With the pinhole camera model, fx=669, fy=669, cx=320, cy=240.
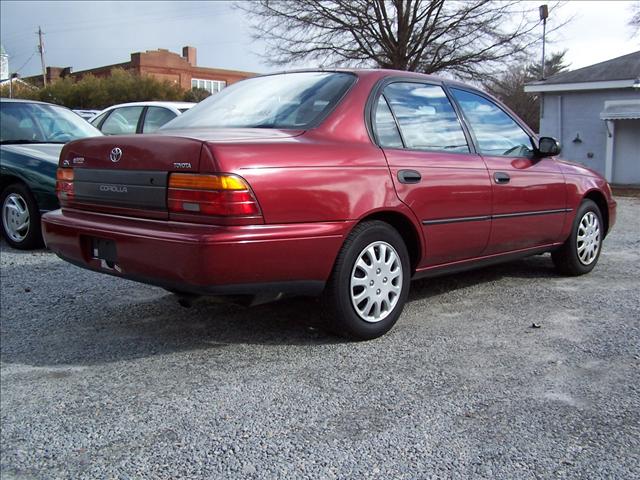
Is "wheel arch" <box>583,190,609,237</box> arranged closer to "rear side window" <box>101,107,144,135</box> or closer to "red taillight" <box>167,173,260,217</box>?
"red taillight" <box>167,173,260,217</box>

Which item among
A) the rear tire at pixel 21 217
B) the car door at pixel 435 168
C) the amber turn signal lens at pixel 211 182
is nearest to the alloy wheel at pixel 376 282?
the car door at pixel 435 168

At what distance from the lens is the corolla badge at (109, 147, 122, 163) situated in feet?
12.2

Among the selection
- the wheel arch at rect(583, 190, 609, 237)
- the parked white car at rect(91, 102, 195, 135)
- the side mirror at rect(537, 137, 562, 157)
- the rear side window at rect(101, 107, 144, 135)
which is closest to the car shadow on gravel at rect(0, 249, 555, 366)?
the side mirror at rect(537, 137, 562, 157)

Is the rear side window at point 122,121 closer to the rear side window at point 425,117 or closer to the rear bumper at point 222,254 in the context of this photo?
the rear side window at point 425,117

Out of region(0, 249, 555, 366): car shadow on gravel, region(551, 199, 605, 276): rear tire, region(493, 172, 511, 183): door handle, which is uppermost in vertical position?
region(493, 172, 511, 183): door handle

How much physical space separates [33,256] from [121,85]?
3938 centimetres

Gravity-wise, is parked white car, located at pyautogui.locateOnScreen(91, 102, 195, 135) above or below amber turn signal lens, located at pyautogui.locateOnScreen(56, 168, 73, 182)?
above

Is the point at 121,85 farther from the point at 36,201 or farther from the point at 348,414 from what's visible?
the point at 348,414

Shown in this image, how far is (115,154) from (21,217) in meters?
3.52

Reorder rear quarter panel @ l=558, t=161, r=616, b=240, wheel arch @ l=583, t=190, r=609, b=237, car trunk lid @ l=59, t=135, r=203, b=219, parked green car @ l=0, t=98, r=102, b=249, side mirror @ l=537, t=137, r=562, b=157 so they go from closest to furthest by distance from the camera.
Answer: car trunk lid @ l=59, t=135, r=203, b=219 < side mirror @ l=537, t=137, r=562, b=157 < rear quarter panel @ l=558, t=161, r=616, b=240 < wheel arch @ l=583, t=190, r=609, b=237 < parked green car @ l=0, t=98, r=102, b=249

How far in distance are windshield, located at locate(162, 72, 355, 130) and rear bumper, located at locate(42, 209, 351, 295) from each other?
73 cm

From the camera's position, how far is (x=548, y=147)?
5.30 metres

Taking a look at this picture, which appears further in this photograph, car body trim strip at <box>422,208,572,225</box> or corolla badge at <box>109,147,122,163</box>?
car body trim strip at <box>422,208,572,225</box>

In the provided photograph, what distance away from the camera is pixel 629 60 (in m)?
22.0
